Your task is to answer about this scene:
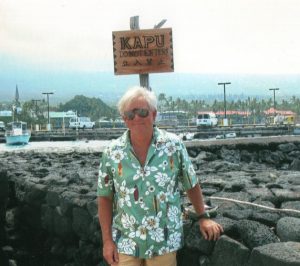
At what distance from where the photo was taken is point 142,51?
288 inches

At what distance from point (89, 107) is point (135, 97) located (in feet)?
500

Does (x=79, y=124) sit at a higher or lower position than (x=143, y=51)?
lower

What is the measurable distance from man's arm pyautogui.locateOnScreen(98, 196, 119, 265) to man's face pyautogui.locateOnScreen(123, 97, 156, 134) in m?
0.49

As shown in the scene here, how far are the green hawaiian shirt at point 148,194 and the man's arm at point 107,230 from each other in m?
0.06

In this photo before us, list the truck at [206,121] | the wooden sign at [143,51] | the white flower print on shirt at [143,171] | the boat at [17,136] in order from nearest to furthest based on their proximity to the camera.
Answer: the white flower print on shirt at [143,171] → the wooden sign at [143,51] → the boat at [17,136] → the truck at [206,121]

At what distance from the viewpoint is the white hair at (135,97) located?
339 centimetres

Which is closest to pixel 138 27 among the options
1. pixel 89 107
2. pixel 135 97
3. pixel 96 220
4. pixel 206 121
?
pixel 96 220

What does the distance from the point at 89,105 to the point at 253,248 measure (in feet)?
502

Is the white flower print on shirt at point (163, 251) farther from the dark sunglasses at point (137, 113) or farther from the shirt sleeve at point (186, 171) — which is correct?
the dark sunglasses at point (137, 113)

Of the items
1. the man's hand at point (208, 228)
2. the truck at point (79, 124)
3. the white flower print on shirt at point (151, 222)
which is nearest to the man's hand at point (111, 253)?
the white flower print on shirt at point (151, 222)

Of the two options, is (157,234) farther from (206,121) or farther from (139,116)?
(206,121)

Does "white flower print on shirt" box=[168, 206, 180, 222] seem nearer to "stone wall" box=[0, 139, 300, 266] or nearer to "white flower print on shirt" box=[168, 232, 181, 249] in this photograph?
"white flower print on shirt" box=[168, 232, 181, 249]

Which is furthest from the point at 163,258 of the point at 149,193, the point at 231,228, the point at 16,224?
the point at 16,224

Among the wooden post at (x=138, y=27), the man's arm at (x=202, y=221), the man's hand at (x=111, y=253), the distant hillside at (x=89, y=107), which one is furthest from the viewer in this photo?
the distant hillside at (x=89, y=107)
